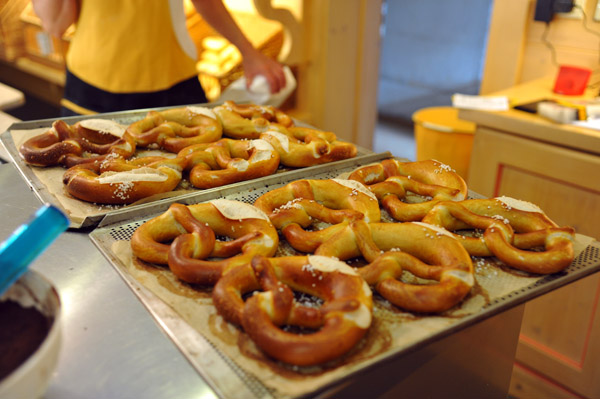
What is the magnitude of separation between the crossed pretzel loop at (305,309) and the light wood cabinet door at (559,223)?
1.51 metres

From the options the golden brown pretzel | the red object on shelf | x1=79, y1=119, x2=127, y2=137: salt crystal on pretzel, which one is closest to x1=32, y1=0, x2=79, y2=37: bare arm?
x1=79, y1=119, x2=127, y2=137: salt crystal on pretzel

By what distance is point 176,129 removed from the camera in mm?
1540

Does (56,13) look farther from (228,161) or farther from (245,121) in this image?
(228,161)

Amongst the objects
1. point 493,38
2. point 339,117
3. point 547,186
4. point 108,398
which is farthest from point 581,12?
point 108,398

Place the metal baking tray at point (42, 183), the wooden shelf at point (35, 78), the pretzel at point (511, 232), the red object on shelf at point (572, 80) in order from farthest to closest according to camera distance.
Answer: the wooden shelf at point (35, 78) → the red object on shelf at point (572, 80) → the metal baking tray at point (42, 183) → the pretzel at point (511, 232)

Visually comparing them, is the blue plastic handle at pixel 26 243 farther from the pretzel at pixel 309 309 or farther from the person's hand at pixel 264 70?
the person's hand at pixel 264 70

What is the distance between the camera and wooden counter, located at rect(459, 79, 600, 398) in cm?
194

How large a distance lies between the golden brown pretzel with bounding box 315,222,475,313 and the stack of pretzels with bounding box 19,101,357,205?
436mm

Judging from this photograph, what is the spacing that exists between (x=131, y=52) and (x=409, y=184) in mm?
1262

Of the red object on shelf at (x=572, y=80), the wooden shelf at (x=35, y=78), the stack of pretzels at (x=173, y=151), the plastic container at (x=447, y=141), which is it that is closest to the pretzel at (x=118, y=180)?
the stack of pretzels at (x=173, y=151)

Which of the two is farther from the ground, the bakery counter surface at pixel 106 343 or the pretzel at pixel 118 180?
the pretzel at pixel 118 180

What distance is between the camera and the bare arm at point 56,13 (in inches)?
69.6

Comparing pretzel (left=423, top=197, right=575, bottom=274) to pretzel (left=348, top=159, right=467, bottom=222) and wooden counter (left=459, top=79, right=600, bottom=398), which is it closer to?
pretzel (left=348, top=159, right=467, bottom=222)

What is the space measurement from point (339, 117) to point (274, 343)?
2.79 meters
